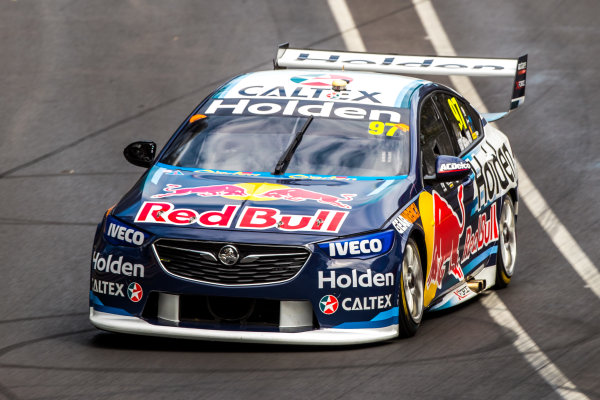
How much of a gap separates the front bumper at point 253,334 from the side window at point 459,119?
2453mm

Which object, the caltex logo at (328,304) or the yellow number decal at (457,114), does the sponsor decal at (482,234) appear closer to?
the yellow number decal at (457,114)

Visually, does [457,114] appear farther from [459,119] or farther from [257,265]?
[257,265]

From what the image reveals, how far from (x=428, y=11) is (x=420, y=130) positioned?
12.3 m

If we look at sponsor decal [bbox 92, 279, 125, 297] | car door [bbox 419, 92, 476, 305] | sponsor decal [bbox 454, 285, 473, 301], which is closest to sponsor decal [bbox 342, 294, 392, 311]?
car door [bbox 419, 92, 476, 305]

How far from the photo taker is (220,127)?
962 centimetres

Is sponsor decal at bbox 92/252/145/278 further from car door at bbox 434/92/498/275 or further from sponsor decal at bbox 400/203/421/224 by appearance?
car door at bbox 434/92/498/275

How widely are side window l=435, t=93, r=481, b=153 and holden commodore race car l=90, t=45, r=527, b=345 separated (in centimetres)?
2

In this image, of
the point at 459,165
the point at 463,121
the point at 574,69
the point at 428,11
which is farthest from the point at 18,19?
the point at 459,165

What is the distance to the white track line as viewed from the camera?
7746 mm

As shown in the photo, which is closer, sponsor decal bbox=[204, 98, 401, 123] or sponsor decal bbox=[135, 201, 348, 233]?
sponsor decal bbox=[135, 201, 348, 233]

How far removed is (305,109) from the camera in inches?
382

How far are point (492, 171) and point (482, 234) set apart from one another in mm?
592

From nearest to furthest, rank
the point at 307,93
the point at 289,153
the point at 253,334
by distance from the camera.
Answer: the point at 253,334, the point at 289,153, the point at 307,93

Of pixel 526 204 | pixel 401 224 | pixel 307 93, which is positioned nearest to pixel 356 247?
pixel 401 224
